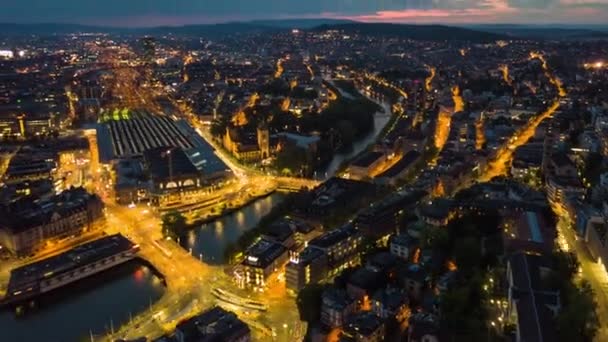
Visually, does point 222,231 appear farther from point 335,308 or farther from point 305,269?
point 335,308

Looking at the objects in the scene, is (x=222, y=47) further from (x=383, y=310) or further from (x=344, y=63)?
(x=383, y=310)

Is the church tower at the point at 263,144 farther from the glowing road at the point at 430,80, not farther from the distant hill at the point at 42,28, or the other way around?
the distant hill at the point at 42,28

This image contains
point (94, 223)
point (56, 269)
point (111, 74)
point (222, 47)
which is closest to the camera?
point (56, 269)

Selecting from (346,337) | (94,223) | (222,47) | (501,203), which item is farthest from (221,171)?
(222,47)

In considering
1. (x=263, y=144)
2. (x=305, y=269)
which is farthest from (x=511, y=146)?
(x=305, y=269)

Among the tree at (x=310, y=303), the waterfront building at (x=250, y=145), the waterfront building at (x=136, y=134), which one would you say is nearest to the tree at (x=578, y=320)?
the tree at (x=310, y=303)

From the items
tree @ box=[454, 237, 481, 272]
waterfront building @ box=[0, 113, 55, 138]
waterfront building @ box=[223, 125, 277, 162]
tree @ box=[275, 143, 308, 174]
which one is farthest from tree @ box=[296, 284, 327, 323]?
waterfront building @ box=[0, 113, 55, 138]

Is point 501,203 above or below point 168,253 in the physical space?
above
